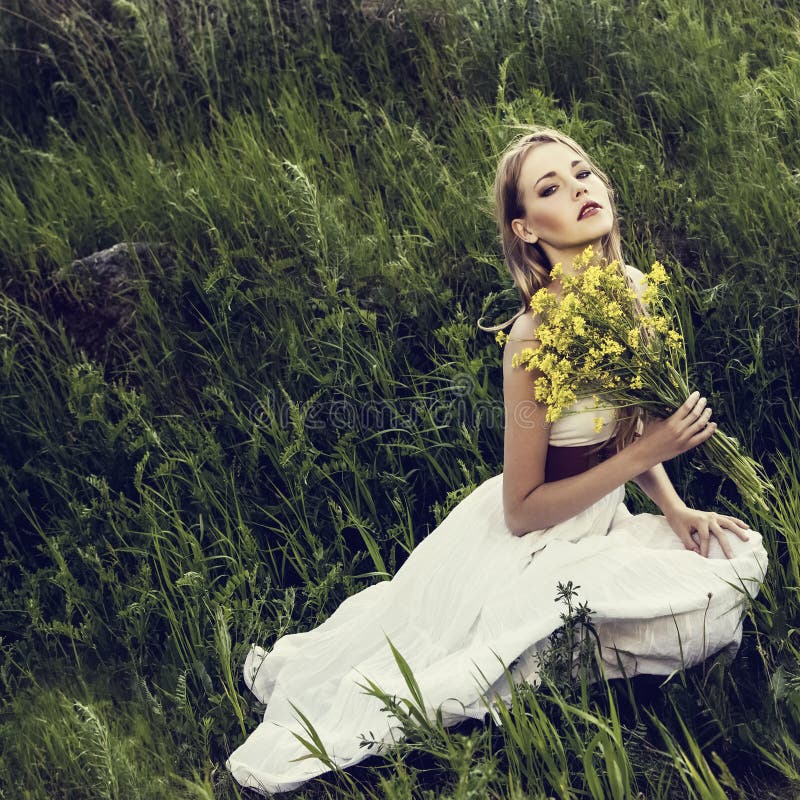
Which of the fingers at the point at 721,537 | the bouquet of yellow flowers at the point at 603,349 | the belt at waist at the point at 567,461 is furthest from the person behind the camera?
the belt at waist at the point at 567,461

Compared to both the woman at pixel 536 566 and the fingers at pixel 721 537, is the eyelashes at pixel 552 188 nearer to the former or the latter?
the woman at pixel 536 566

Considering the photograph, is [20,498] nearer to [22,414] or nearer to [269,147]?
[22,414]

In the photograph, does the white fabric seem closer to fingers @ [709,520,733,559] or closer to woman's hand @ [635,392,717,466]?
woman's hand @ [635,392,717,466]

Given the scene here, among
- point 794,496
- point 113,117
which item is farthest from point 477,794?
point 113,117

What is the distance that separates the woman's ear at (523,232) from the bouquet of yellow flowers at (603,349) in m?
0.17

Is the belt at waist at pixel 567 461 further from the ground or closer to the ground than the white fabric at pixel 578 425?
closer to the ground

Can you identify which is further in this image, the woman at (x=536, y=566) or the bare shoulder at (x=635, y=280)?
the bare shoulder at (x=635, y=280)

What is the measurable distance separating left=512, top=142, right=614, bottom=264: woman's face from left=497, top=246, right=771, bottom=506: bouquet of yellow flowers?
0.11 metres

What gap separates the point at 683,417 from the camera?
260 centimetres

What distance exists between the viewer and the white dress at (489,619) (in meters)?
2.63

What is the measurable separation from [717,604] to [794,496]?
0.67 metres

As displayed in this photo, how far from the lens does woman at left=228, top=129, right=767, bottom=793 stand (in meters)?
2.63

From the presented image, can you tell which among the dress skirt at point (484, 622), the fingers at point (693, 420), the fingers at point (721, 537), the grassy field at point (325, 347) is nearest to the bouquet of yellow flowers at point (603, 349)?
the fingers at point (693, 420)

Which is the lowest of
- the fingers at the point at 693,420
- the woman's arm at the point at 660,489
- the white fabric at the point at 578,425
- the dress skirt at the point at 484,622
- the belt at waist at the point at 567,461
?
the dress skirt at the point at 484,622
